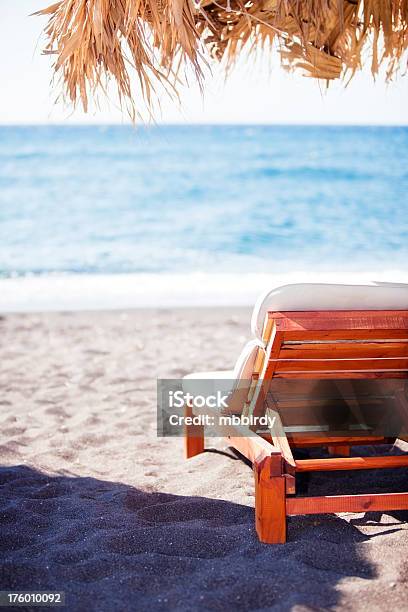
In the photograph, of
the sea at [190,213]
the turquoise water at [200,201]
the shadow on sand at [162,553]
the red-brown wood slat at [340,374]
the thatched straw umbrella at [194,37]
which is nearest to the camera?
the shadow on sand at [162,553]

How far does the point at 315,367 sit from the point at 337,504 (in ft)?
1.84

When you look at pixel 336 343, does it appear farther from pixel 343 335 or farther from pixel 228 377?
pixel 228 377

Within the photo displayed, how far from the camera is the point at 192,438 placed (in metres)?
3.82

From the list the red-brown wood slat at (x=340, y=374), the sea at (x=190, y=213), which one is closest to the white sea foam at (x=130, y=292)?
the sea at (x=190, y=213)

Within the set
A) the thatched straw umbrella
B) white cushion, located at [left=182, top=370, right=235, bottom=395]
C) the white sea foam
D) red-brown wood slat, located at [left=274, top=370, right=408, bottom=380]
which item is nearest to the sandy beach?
white cushion, located at [left=182, top=370, right=235, bottom=395]

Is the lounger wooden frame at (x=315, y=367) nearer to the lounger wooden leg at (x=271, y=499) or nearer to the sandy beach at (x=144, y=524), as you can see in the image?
the lounger wooden leg at (x=271, y=499)

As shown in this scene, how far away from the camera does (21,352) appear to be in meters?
6.14

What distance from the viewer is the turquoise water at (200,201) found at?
45.7 ft

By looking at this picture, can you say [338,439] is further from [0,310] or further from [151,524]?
[0,310]

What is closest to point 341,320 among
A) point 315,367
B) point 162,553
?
point 315,367

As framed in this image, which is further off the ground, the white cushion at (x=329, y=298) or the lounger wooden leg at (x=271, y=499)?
the white cushion at (x=329, y=298)

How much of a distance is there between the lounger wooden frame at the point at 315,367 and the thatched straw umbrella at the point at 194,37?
125 centimetres

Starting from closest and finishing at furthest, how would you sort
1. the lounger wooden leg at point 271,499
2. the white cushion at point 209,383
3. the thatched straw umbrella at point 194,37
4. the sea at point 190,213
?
the lounger wooden leg at point 271,499 → the thatched straw umbrella at point 194,37 → the white cushion at point 209,383 → the sea at point 190,213

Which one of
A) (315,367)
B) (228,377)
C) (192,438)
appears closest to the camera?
(315,367)
